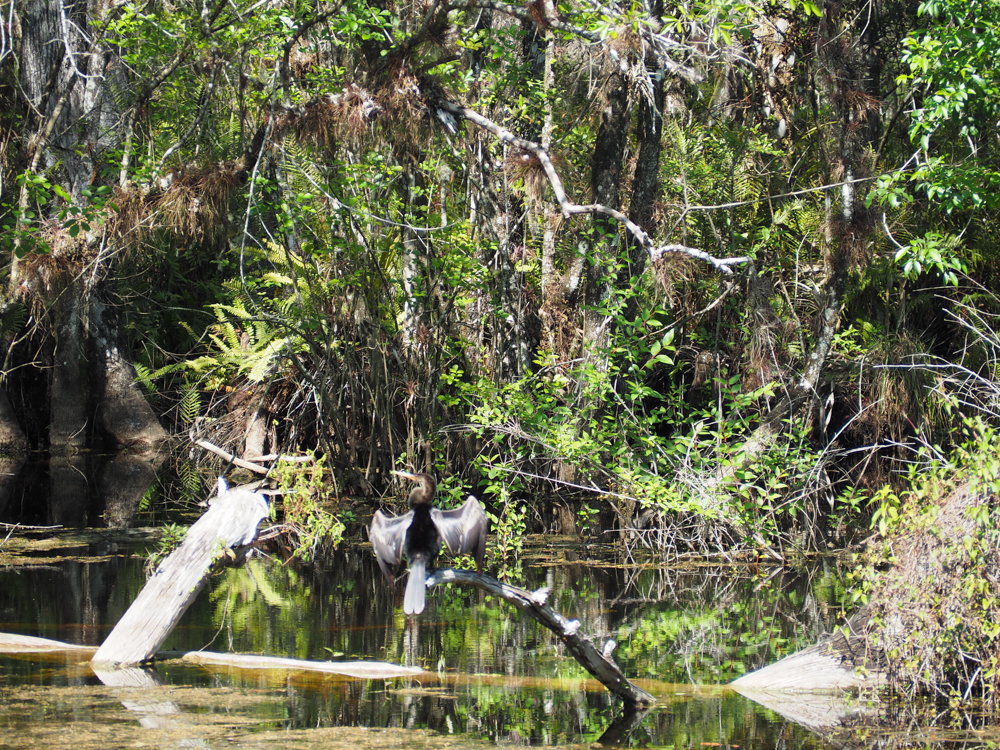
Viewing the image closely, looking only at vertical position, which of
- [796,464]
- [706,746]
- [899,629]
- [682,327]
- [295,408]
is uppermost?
[682,327]

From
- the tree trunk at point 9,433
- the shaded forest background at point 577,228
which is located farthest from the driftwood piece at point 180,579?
the tree trunk at point 9,433

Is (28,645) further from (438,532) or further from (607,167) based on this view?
(607,167)

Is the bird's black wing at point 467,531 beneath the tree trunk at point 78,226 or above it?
beneath

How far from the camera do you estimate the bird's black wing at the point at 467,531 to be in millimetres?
4570

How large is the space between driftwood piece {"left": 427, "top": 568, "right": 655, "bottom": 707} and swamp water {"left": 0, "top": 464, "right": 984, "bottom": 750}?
198mm

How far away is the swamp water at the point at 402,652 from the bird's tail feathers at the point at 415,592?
1.63ft

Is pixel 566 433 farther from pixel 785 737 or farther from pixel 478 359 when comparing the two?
pixel 785 737

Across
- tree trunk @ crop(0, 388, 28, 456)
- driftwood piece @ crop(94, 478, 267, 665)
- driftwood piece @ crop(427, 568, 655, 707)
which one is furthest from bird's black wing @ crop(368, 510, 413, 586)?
tree trunk @ crop(0, 388, 28, 456)

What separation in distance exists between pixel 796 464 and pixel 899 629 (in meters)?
3.28

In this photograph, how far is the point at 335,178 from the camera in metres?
8.34

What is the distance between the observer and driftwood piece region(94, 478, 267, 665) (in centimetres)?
502

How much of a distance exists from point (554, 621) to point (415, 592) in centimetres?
64

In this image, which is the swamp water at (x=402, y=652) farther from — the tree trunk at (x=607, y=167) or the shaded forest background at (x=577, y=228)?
the tree trunk at (x=607, y=167)

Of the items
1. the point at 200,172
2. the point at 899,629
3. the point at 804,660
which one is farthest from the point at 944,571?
the point at 200,172
